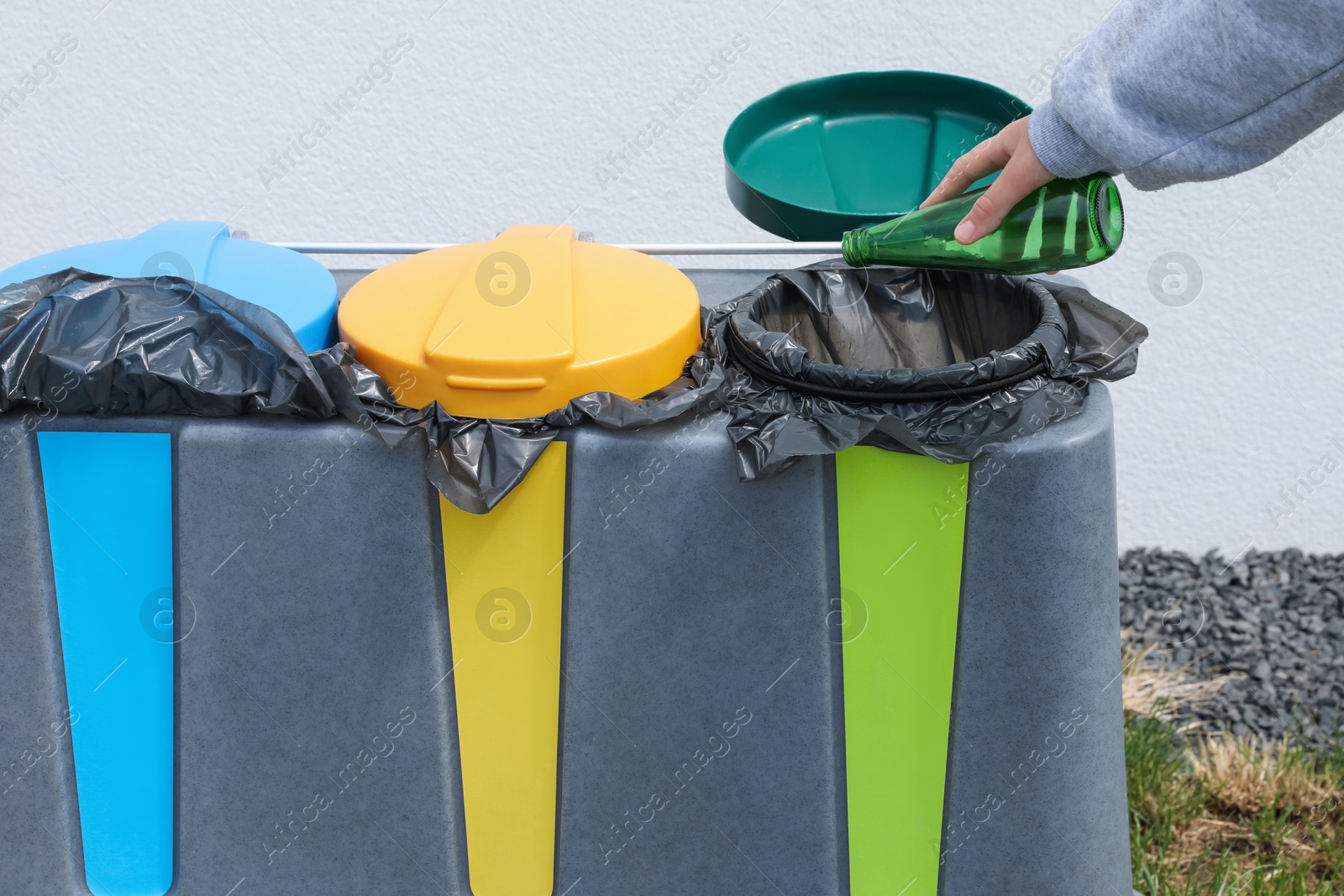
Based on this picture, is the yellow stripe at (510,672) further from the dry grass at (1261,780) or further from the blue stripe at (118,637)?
the dry grass at (1261,780)

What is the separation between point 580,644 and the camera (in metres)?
1.39

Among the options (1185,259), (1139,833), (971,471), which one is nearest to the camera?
(971,471)

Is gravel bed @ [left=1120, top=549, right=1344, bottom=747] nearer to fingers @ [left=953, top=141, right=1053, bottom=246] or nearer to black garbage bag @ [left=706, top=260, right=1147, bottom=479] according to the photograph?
black garbage bag @ [left=706, top=260, right=1147, bottom=479]

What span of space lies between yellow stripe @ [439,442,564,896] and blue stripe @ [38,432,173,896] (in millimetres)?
388

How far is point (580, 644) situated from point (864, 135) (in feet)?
3.40

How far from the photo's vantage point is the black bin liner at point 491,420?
1.28 m

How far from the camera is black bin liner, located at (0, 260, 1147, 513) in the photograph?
1.28m

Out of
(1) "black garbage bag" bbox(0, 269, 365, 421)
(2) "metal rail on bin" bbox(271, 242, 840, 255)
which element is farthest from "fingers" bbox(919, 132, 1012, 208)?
(1) "black garbage bag" bbox(0, 269, 365, 421)

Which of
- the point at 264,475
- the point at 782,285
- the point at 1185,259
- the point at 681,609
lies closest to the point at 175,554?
the point at 264,475

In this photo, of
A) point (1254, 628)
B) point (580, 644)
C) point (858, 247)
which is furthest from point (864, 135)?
point (1254, 628)

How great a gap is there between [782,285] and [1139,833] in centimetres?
120

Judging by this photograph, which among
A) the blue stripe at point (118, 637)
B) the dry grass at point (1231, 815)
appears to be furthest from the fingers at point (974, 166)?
the dry grass at point (1231, 815)

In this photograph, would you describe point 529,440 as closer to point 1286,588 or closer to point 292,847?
point 292,847

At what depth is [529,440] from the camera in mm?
1308
